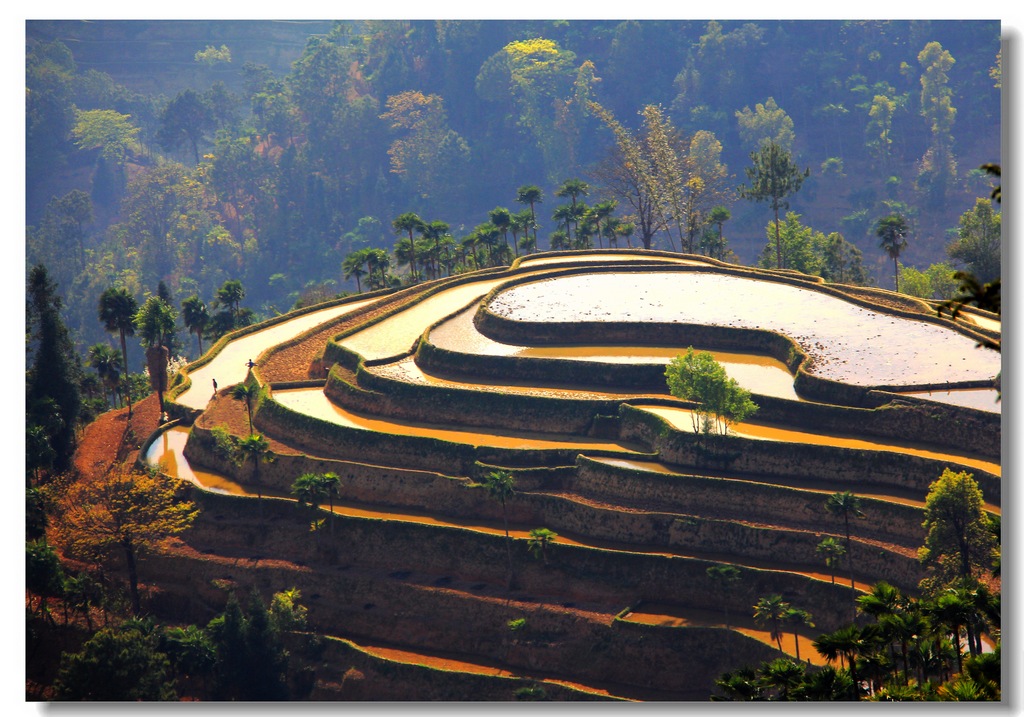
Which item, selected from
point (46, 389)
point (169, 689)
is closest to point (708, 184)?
point (46, 389)

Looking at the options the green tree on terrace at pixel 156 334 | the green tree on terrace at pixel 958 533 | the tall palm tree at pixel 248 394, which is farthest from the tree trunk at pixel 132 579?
the green tree on terrace at pixel 958 533

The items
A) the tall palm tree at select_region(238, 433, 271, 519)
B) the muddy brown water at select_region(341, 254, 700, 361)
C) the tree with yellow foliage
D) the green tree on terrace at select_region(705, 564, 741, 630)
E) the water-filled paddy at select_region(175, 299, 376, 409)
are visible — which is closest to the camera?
the green tree on terrace at select_region(705, 564, 741, 630)

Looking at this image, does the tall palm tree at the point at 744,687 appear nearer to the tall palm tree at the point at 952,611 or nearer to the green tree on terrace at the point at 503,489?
the tall palm tree at the point at 952,611

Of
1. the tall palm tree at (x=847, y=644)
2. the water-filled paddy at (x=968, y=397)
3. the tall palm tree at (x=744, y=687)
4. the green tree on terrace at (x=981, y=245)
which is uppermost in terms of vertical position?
the green tree on terrace at (x=981, y=245)

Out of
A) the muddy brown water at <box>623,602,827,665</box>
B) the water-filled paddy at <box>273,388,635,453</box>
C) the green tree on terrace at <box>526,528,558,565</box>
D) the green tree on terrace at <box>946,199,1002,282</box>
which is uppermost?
the green tree on terrace at <box>946,199,1002,282</box>

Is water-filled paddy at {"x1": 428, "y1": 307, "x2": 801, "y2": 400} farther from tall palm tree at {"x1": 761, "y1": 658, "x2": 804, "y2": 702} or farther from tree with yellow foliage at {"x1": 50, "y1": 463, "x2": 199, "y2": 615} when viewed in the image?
tall palm tree at {"x1": 761, "y1": 658, "x2": 804, "y2": 702}

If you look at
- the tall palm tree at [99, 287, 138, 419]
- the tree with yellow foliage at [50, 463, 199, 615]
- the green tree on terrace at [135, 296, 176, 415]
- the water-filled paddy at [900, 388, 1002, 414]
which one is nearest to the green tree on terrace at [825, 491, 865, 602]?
the water-filled paddy at [900, 388, 1002, 414]
